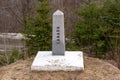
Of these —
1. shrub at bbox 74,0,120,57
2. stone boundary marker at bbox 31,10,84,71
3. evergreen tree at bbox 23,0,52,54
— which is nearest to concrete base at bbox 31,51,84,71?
stone boundary marker at bbox 31,10,84,71

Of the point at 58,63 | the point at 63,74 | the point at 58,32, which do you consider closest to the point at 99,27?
the point at 58,32

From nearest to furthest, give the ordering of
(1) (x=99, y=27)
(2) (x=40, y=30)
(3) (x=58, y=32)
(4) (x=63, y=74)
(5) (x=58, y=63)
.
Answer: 1. (4) (x=63, y=74)
2. (5) (x=58, y=63)
3. (3) (x=58, y=32)
4. (2) (x=40, y=30)
5. (1) (x=99, y=27)

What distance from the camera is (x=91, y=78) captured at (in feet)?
15.3

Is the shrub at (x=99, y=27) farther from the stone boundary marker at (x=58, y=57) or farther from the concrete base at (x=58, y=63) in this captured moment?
the concrete base at (x=58, y=63)

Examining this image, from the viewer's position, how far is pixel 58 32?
509cm

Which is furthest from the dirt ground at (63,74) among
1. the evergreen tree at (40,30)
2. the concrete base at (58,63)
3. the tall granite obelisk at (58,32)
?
the evergreen tree at (40,30)

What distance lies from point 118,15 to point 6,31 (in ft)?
12.8

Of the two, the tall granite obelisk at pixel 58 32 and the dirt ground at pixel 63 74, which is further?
the tall granite obelisk at pixel 58 32

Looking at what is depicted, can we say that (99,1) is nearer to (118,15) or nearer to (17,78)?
(118,15)

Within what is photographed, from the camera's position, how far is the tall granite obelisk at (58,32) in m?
5.04

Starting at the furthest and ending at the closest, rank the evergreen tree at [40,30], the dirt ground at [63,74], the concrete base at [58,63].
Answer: the evergreen tree at [40,30] → the concrete base at [58,63] → the dirt ground at [63,74]

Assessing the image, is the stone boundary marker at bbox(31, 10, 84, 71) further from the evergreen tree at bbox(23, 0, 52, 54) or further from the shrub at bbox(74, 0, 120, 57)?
the shrub at bbox(74, 0, 120, 57)

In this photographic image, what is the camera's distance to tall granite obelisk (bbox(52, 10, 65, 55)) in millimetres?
5039

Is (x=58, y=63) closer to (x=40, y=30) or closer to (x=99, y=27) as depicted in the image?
(x=40, y=30)
